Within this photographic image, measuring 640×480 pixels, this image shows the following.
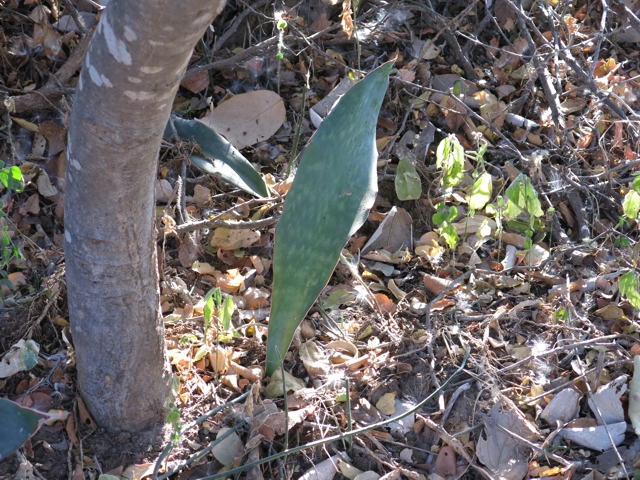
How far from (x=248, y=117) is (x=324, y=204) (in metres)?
0.82

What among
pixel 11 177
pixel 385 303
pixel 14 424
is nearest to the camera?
pixel 14 424

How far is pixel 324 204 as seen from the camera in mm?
1339

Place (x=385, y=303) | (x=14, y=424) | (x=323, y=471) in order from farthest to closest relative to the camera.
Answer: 1. (x=385, y=303)
2. (x=323, y=471)
3. (x=14, y=424)

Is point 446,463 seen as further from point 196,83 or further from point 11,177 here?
point 196,83

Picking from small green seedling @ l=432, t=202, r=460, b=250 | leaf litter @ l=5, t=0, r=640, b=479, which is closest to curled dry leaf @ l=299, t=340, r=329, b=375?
leaf litter @ l=5, t=0, r=640, b=479

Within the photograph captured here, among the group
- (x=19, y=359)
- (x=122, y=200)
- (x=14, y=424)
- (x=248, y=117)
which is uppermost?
(x=122, y=200)

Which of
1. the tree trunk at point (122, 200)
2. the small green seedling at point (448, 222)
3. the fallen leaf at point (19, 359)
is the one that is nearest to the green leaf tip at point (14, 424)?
the tree trunk at point (122, 200)

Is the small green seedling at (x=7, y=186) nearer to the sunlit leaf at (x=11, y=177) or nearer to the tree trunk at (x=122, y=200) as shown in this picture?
the sunlit leaf at (x=11, y=177)

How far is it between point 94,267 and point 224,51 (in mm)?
1285

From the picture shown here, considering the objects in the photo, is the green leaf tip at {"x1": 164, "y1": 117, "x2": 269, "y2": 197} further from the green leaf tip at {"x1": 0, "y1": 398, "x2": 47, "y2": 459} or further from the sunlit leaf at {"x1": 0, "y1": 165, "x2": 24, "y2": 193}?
the green leaf tip at {"x1": 0, "y1": 398, "x2": 47, "y2": 459}

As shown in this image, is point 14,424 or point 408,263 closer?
point 14,424

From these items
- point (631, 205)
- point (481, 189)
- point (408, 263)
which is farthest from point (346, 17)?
point (631, 205)

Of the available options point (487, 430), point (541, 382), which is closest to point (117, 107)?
point (487, 430)

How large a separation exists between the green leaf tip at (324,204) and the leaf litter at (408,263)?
0.65ft
